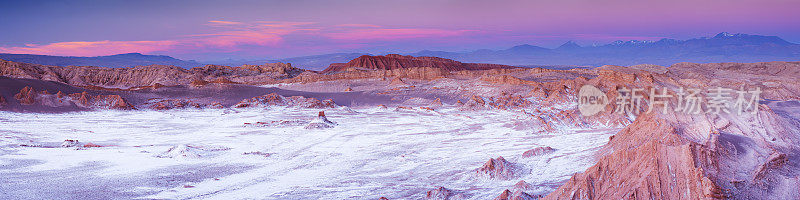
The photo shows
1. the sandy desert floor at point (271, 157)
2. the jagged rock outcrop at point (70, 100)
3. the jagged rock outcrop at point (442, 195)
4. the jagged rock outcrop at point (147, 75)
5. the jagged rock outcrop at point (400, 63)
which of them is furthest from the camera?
the jagged rock outcrop at point (400, 63)

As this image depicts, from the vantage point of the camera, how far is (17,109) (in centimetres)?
2303

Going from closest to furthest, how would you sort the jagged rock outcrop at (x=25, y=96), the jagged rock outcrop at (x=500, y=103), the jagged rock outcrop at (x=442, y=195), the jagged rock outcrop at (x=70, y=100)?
the jagged rock outcrop at (x=442, y=195) < the jagged rock outcrop at (x=25, y=96) < the jagged rock outcrop at (x=70, y=100) < the jagged rock outcrop at (x=500, y=103)

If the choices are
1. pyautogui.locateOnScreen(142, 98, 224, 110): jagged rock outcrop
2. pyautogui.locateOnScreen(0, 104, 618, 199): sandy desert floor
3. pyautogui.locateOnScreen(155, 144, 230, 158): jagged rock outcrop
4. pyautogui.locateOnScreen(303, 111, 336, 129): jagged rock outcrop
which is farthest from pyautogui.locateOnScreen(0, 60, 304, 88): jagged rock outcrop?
pyautogui.locateOnScreen(155, 144, 230, 158): jagged rock outcrop

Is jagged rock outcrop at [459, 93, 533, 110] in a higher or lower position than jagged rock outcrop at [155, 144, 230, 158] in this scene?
lower

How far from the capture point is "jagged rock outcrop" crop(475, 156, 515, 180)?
10.3 m

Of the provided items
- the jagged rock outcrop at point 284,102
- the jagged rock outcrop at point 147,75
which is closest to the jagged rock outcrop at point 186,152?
the jagged rock outcrop at point 284,102

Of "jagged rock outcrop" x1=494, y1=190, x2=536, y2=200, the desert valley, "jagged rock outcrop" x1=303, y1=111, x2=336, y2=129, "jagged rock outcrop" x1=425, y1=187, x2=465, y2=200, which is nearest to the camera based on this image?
the desert valley

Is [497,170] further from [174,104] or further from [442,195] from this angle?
[174,104]

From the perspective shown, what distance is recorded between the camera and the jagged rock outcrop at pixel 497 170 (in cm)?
1034

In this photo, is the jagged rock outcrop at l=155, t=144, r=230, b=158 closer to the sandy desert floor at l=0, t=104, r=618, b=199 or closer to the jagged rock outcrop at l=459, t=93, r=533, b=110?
the sandy desert floor at l=0, t=104, r=618, b=199

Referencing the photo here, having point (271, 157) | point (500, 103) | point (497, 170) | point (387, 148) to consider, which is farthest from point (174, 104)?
point (497, 170)

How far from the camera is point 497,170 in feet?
34.4

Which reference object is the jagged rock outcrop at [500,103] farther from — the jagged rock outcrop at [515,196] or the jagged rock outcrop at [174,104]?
the jagged rock outcrop at [515,196]

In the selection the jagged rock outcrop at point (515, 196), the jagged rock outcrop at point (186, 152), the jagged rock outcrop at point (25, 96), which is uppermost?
the jagged rock outcrop at point (25, 96)
